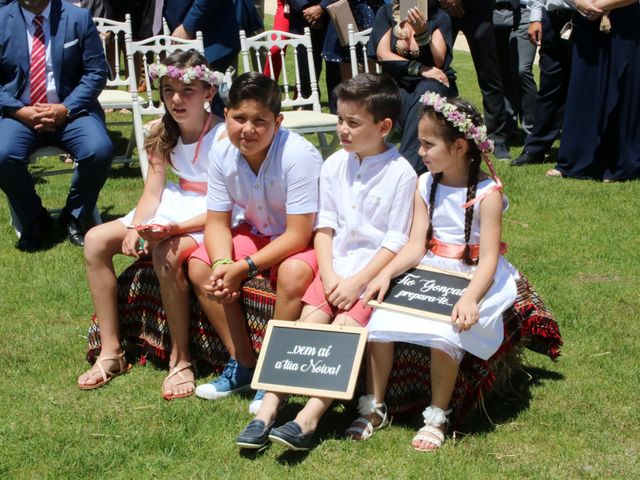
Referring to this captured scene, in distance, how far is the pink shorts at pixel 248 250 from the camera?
169 inches

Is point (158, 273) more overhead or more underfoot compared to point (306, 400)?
more overhead

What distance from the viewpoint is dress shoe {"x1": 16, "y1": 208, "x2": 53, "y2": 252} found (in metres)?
6.62

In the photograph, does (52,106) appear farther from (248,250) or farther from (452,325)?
(452,325)

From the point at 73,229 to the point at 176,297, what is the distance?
2497mm

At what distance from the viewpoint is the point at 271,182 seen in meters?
4.40

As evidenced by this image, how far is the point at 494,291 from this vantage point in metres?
3.97

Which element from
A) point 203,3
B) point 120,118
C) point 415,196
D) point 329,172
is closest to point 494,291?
point 415,196

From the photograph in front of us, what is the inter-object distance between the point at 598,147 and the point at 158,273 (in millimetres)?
4563

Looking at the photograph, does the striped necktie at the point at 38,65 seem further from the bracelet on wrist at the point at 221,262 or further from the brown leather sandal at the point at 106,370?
the bracelet on wrist at the point at 221,262

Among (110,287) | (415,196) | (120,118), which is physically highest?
(415,196)

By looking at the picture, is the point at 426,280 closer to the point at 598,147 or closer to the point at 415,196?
the point at 415,196

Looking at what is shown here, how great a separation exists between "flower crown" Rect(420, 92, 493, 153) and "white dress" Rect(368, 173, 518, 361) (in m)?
0.18

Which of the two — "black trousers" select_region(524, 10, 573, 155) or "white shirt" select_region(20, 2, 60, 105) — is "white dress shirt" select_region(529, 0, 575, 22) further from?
"white shirt" select_region(20, 2, 60, 105)

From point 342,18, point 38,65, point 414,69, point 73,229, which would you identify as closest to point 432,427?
point 414,69
